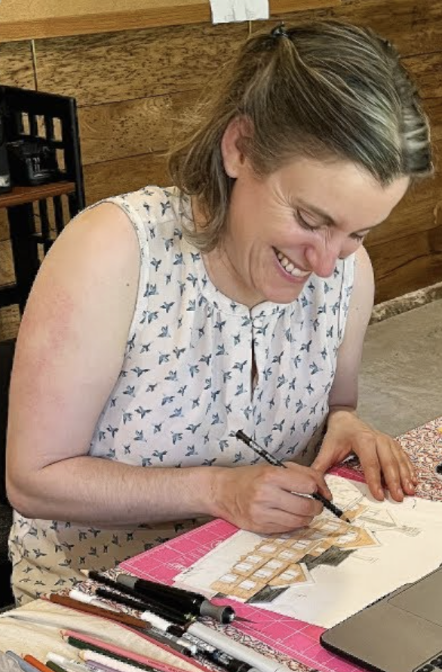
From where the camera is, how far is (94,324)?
143 centimetres

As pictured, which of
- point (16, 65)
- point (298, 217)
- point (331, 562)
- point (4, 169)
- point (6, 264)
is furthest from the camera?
point (6, 264)

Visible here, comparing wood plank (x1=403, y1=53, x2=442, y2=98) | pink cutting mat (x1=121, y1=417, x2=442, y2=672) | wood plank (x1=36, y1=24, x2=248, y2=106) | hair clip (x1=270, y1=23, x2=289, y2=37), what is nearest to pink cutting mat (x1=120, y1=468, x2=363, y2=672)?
pink cutting mat (x1=121, y1=417, x2=442, y2=672)

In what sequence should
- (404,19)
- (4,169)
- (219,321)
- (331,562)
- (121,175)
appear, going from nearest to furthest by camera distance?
(331,562) < (219,321) < (4,169) < (121,175) < (404,19)

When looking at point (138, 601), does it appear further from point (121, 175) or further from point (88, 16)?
point (121, 175)

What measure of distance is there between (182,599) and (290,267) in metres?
0.50

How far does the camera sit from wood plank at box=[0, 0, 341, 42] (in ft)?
9.34

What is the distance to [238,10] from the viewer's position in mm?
3514

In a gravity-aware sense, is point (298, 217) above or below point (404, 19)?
below

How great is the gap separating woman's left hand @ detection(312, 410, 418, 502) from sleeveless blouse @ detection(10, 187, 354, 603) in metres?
0.10

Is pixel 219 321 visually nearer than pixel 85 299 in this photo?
No

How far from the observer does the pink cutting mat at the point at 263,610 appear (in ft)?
3.55

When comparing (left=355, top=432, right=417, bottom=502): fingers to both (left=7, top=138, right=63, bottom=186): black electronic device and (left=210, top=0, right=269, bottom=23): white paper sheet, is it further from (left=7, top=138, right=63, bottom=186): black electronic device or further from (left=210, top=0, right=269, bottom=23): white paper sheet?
(left=210, top=0, right=269, bottom=23): white paper sheet

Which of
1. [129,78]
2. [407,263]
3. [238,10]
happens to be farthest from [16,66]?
[407,263]

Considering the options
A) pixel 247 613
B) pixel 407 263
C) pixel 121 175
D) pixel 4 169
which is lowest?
pixel 407 263
